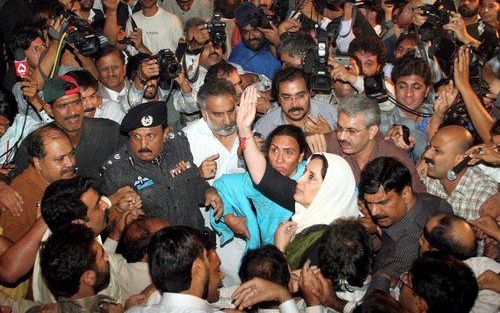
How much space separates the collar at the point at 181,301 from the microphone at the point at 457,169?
2.13 meters

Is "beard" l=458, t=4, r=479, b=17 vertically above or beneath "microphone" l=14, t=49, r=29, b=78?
above

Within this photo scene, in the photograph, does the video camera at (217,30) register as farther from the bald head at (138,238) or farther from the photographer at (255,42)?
the bald head at (138,238)

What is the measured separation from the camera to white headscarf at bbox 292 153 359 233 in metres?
3.88

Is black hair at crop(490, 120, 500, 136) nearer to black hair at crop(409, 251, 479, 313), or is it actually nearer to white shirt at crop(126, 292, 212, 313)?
black hair at crop(409, 251, 479, 313)

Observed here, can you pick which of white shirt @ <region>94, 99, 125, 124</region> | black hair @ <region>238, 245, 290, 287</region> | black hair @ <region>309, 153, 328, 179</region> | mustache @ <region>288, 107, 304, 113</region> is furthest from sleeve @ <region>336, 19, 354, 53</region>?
black hair @ <region>238, 245, 290, 287</region>

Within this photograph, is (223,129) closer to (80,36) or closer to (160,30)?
(80,36)

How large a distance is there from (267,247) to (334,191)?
0.80m

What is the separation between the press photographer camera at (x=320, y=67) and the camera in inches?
197

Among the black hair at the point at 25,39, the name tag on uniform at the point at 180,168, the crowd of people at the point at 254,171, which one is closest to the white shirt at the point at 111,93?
the crowd of people at the point at 254,171

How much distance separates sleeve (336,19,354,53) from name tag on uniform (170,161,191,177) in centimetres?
290

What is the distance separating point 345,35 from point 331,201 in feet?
10.9

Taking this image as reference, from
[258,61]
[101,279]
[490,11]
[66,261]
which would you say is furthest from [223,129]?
[490,11]

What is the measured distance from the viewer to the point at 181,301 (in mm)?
2961

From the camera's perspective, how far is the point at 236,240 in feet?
15.3
